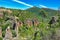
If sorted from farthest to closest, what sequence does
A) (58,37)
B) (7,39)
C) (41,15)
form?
(41,15) < (7,39) < (58,37)

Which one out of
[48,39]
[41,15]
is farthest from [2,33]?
[41,15]

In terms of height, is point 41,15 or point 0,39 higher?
point 41,15

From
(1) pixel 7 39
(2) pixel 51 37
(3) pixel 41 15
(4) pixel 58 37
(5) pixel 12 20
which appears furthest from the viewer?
(3) pixel 41 15

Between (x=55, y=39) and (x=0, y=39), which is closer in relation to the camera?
(x=55, y=39)

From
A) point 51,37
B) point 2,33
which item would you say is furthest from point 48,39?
point 2,33

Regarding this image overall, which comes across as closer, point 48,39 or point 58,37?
point 58,37

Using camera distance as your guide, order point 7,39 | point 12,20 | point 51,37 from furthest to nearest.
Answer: point 12,20, point 7,39, point 51,37

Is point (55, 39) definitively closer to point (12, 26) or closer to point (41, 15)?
point (12, 26)

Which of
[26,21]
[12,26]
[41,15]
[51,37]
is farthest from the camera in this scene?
[41,15]

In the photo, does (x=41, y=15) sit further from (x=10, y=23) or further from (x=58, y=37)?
(x=58, y=37)
